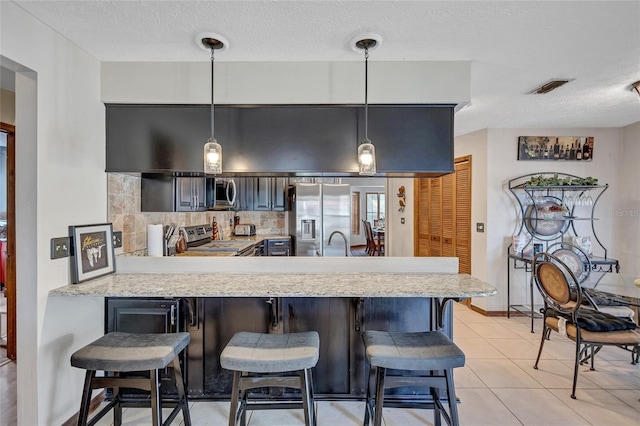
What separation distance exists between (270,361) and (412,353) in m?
0.72

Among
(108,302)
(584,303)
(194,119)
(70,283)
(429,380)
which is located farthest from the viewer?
(584,303)

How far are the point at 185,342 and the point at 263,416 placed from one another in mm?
746

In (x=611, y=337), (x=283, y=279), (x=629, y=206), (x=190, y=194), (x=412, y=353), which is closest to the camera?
(x=412, y=353)

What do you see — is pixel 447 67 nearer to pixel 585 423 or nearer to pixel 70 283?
pixel 585 423

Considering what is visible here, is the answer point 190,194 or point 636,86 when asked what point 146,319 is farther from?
point 636,86

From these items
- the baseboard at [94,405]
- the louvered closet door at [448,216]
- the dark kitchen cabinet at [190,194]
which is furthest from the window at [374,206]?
the baseboard at [94,405]

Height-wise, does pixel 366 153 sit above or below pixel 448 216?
above

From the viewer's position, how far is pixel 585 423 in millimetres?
2037

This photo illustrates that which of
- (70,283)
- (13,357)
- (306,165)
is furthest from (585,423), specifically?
(13,357)

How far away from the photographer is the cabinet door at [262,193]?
5027 millimetres

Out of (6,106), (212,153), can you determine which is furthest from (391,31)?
(6,106)

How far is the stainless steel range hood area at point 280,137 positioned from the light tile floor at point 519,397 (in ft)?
5.33

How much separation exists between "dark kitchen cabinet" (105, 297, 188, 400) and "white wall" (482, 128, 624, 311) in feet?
11.8

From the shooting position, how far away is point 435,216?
16.8ft
